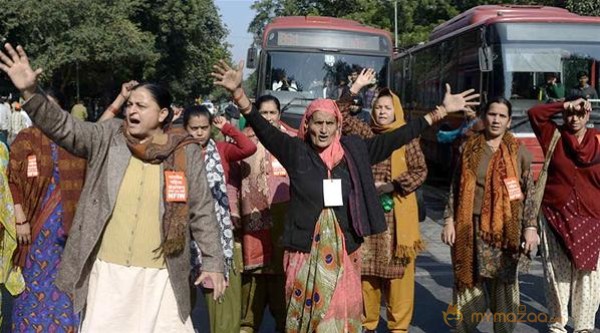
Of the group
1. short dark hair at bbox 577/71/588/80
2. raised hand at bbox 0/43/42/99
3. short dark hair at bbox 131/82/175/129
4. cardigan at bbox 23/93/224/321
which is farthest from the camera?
short dark hair at bbox 577/71/588/80

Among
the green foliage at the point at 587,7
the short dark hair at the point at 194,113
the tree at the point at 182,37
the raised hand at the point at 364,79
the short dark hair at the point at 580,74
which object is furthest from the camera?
the tree at the point at 182,37

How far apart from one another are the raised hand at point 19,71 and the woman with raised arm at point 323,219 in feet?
4.36

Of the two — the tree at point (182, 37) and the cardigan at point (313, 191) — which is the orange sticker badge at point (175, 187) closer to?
the cardigan at point (313, 191)

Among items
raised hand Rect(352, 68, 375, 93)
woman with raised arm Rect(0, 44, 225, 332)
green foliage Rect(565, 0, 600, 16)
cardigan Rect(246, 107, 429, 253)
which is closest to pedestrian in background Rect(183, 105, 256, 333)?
cardigan Rect(246, 107, 429, 253)

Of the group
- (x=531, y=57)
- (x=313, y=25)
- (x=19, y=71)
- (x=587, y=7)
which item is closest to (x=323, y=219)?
(x=19, y=71)

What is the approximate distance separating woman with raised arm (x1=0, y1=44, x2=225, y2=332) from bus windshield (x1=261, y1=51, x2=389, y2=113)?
356 inches

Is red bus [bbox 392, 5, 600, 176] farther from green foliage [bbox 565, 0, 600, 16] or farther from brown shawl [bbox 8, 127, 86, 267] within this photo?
green foliage [bbox 565, 0, 600, 16]

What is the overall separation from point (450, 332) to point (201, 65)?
45242 millimetres

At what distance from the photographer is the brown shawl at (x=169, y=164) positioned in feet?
12.4

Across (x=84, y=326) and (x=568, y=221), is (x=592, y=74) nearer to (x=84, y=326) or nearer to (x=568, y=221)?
(x=568, y=221)

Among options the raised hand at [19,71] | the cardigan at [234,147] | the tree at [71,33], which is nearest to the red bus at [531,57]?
the cardigan at [234,147]

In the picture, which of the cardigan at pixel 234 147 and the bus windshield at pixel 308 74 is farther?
the bus windshield at pixel 308 74

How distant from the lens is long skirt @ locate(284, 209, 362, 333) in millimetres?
4430

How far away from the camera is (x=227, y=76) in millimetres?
4164
